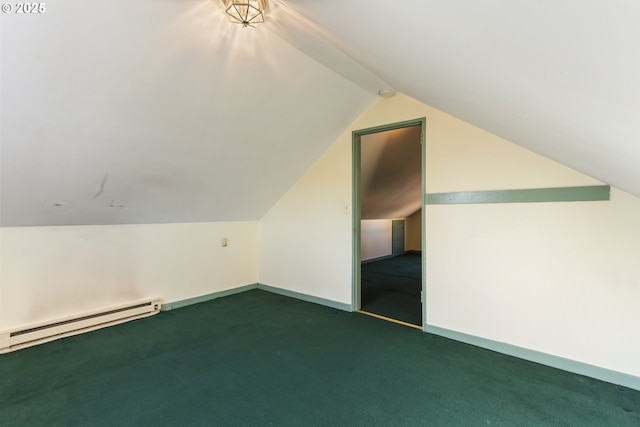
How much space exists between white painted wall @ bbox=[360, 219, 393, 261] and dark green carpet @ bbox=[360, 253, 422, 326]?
0.30m

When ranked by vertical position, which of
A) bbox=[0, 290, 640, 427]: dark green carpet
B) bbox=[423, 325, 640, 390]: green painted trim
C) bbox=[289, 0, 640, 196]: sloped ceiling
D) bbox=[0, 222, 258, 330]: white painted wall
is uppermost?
bbox=[289, 0, 640, 196]: sloped ceiling

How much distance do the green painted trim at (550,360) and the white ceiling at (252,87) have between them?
1287 millimetres

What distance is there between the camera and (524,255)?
2.39 meters

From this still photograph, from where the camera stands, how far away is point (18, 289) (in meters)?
2.55

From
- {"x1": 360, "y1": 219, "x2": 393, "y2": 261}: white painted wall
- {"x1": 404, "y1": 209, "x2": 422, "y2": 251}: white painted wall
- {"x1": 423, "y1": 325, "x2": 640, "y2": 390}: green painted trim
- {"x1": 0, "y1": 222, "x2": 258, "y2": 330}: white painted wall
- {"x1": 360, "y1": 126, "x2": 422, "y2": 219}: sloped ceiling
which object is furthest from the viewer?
{"x1": 404, "y1": 209, "x2": 422, "y2": 251}: white painted wall

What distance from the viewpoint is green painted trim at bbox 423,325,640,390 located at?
6.64 ft

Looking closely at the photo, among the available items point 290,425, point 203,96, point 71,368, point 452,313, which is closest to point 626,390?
point 452,313

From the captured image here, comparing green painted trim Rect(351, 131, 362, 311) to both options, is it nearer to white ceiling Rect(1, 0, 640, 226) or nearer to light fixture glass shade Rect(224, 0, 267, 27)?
white ceiling Rect(1, 0, 640, 226)

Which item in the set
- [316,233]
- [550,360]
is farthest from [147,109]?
[550,360]

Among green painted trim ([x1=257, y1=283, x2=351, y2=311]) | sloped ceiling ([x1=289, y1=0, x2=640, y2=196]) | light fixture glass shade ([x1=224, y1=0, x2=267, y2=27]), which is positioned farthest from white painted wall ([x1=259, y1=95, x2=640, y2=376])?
light fixture glass shade ([x1=224, y1=0, x2=267, y2=27])

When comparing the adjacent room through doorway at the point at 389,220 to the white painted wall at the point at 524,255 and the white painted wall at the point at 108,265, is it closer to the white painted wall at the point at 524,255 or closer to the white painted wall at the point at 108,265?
the white painted wall at the point at 524,255

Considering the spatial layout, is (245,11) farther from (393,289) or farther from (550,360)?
(393,289)

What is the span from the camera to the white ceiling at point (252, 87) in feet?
2.47

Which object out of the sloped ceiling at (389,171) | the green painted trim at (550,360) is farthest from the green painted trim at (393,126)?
the green painted trim at (550,360)
